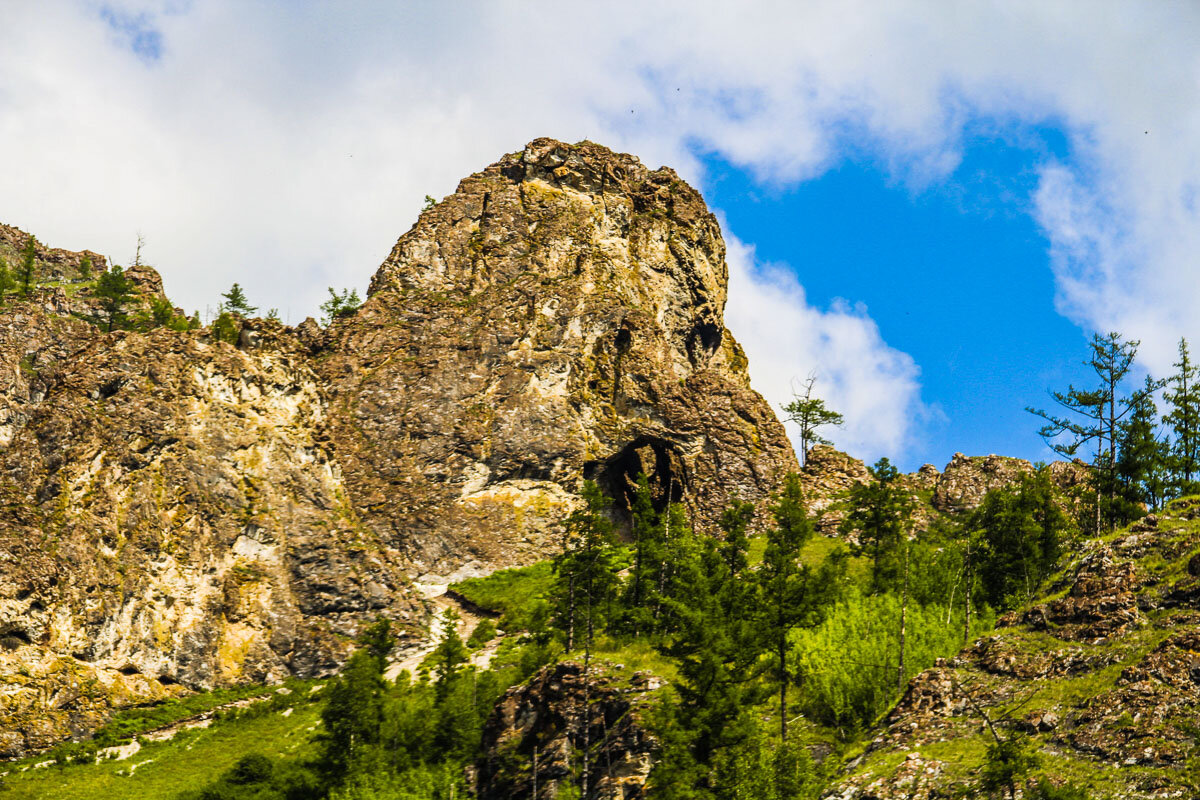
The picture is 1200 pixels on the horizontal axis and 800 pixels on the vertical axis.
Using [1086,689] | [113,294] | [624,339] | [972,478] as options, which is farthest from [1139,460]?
[113,294]

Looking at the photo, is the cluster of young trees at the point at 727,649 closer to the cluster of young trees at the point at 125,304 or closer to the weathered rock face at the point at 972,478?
the weathered rock face at the point at 972,478

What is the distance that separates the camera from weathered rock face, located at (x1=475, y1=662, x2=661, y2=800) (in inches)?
2042

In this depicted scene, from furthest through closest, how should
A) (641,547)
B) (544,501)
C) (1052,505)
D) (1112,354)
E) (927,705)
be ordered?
(544,501) < (641,547) < (1052,505) < (1112,354) < (927,705)

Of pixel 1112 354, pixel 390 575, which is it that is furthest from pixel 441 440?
pixel 1112 354

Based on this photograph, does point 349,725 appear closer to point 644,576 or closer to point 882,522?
point 644,576

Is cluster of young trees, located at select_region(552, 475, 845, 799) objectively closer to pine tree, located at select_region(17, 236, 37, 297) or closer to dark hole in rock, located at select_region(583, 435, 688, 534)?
dark hole in rock, located at select_region(583, 435, 688, 534)

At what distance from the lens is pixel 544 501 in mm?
113125

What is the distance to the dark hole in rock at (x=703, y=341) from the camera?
13912cm

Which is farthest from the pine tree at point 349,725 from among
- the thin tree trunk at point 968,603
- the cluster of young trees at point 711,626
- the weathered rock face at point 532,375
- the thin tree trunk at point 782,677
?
the weathered rock face at point 532,375

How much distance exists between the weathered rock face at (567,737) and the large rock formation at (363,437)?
38.0 meters

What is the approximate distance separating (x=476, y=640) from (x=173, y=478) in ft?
124

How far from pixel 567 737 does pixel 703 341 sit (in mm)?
93413

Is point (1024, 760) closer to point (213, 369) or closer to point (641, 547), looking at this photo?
point (641, 547)

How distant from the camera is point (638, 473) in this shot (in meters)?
114
